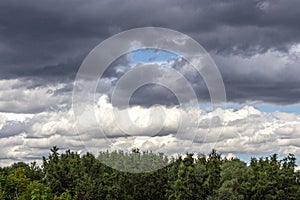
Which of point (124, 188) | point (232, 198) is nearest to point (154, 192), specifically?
point (124, 188)

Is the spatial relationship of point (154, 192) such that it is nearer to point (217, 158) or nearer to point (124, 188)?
point (124, 188)

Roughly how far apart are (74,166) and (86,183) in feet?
29.6

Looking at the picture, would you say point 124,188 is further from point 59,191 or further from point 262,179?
point 262,179

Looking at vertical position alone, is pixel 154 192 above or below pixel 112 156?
below

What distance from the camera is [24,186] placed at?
92.8 metres

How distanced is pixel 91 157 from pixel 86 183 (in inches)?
526

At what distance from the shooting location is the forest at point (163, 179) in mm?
109188

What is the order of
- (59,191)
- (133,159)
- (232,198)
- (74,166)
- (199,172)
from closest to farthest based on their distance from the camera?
(232,198) → (199,172) → (59,191) → (74,166) → (133,159)

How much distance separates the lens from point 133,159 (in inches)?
6216

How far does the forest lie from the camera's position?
10919cm

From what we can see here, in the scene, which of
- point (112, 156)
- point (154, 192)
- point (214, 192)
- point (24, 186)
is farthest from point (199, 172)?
point (112, 156)

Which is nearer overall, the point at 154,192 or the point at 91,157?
the point at 154,192

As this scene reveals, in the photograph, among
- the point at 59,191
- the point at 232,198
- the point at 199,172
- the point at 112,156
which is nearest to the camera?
the point at 232,198

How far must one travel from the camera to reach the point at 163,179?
5172 inches
